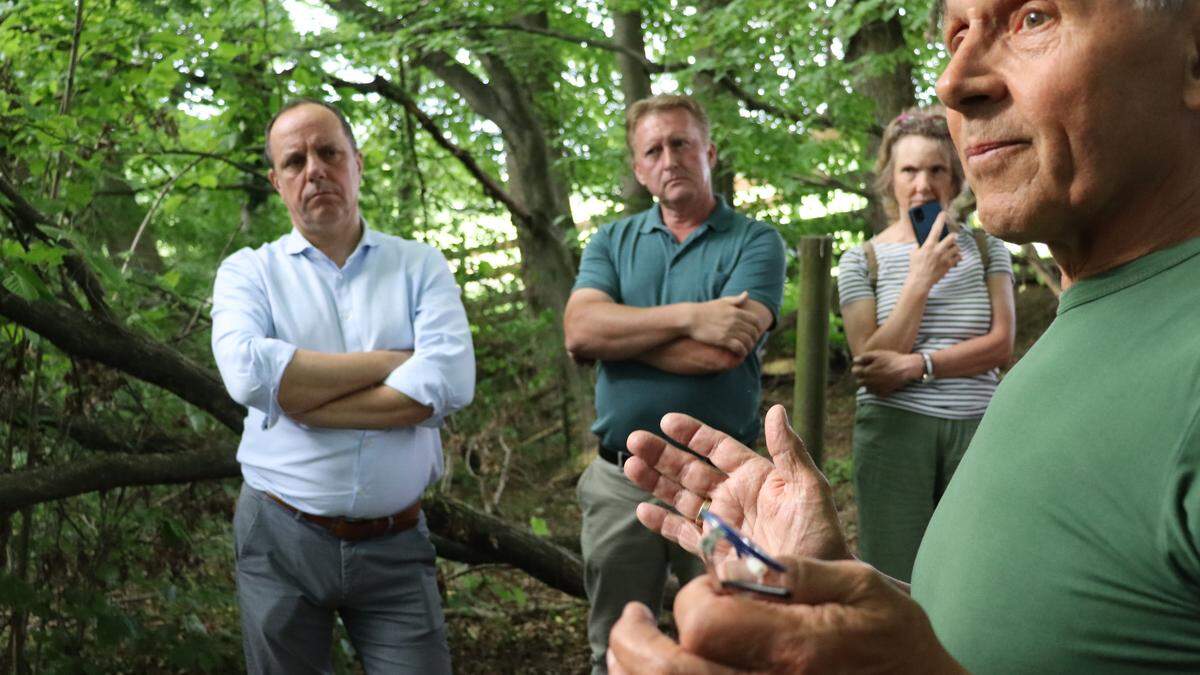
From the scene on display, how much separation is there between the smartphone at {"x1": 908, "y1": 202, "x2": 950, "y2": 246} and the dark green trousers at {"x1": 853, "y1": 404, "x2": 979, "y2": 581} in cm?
63

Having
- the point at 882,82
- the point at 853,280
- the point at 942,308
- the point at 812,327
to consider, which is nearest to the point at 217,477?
the point at 812,327

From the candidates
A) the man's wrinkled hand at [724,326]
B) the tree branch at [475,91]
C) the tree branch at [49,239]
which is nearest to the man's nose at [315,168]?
the tree branch at [49,239]

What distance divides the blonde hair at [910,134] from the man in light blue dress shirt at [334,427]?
1.71 metres

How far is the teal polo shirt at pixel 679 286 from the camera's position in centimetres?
361

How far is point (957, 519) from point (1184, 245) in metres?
0.40

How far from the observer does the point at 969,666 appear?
1.13 metres

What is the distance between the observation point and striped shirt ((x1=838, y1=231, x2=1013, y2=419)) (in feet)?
11.4

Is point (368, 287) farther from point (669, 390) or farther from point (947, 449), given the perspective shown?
point (947, 449)

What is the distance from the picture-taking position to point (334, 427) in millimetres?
3148

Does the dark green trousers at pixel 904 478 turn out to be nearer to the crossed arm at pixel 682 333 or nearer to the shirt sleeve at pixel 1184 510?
the crossed arm at pixel 682 333

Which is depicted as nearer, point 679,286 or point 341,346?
point 341,346

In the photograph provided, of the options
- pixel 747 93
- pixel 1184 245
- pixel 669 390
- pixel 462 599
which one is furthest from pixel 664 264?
pixel 747 93

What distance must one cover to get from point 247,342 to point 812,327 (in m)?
1.86

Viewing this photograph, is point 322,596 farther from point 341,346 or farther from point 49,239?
point 49,239
